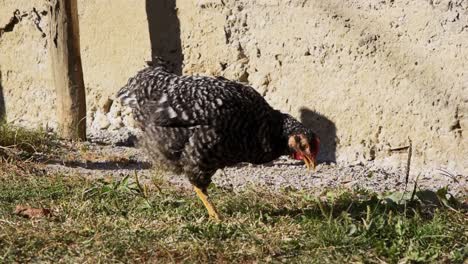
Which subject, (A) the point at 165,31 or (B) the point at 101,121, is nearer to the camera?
(A) the point at 165,31

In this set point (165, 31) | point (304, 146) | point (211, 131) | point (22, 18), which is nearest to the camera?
point (211, 131)

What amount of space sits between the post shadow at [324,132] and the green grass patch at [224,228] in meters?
1.13

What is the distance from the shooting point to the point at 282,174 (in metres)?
6.77

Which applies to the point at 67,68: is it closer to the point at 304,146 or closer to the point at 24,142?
the point at 24,142

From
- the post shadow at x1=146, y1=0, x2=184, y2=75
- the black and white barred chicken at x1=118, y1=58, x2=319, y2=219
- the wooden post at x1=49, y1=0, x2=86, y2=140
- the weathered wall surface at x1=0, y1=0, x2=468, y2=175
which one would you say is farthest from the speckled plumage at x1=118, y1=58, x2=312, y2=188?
the wooden post at x1=49, y1=0, x2=86, y2=140

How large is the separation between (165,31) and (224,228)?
3.31 meters

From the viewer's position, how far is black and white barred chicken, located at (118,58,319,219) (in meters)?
5.13

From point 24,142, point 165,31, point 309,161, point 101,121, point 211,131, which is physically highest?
point 165,31

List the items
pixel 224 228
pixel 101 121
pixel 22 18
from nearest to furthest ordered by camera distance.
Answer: pixel 224 228 → pixel 101 121 → pixel 22 18

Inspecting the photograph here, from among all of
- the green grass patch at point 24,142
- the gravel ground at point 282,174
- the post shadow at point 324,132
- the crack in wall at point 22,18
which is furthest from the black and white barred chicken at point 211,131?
the crack in wall at point 22,18

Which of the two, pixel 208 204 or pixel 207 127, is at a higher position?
pixel 207 127

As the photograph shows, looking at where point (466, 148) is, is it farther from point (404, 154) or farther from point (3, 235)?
point (3, 235)

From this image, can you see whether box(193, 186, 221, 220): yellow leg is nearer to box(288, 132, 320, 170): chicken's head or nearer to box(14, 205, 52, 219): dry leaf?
box(288, 132, 320, 170): chicken's head

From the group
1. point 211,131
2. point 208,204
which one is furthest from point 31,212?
point 211,131
